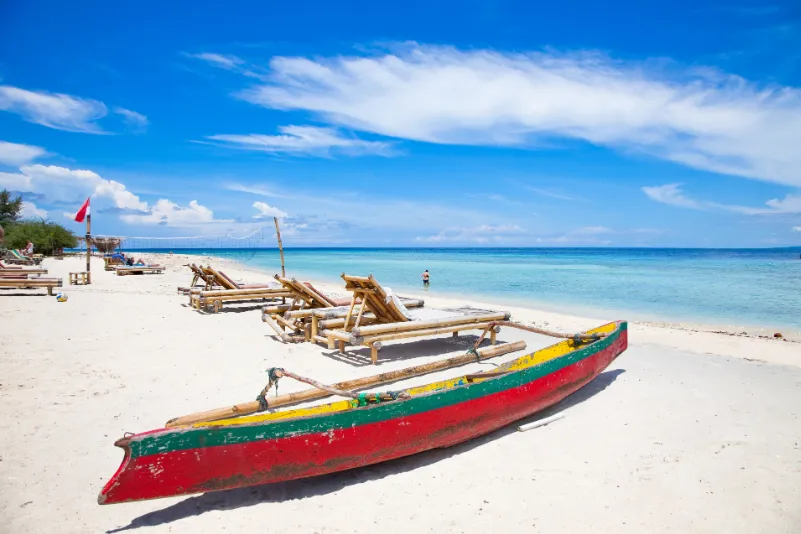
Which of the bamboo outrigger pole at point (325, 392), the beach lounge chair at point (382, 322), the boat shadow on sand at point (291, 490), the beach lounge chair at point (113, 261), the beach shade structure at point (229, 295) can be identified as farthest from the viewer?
the beach lounge chair at point (113, 261)

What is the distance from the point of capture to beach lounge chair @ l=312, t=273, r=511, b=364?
7613 millimetres

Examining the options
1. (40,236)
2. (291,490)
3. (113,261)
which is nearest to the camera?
(291,490)

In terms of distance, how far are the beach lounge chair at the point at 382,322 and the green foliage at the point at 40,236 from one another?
4237cm

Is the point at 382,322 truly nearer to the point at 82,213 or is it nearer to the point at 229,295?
the point at 229,295

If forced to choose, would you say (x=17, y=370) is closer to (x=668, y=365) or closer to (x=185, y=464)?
(x=185, y=464)

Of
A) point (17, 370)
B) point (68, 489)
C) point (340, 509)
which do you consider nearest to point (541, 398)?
point (340, 509)

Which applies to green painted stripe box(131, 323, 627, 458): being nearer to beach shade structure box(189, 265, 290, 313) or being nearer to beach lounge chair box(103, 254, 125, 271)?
beach shade structure box(189, 265, 290, 313)

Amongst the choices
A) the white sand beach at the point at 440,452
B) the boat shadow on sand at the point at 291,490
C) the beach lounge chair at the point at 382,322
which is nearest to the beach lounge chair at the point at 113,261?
the white sand beach at the point at 440,452

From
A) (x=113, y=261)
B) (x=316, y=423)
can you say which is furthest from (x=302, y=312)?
(x=113, y=261)

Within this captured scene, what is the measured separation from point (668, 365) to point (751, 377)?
1.16 meters

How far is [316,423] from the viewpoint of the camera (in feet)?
11.5

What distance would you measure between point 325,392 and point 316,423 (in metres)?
1.68

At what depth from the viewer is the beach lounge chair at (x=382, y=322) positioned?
25.0ft

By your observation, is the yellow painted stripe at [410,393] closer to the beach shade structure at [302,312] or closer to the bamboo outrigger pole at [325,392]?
the bamboo outrigger pole at [325,392]
